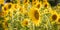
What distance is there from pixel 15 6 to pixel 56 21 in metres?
0.89

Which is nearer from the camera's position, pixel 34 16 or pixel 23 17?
pixel 34 16

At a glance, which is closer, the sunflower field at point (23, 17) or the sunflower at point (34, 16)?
the sunflower at point (34, 16)

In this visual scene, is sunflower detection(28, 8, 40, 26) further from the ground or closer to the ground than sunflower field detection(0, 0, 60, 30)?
further from the ground

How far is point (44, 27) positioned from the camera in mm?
3510

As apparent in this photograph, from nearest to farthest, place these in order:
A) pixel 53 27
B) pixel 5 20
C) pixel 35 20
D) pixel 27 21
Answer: pixel 35 20, pixel 27 21, pixel 53 27, pixel 5 20

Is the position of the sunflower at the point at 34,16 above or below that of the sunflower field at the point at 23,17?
above

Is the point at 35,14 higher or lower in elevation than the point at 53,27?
higher

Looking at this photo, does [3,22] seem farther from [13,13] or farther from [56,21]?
[56,21]

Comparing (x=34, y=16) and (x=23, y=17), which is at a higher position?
(x=34, y=16)

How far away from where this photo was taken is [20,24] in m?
3.92

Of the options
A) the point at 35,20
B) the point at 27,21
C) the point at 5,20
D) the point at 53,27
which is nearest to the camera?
the point at 35,20

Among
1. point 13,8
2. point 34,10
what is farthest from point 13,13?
point 34,10

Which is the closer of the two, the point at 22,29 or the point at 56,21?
the point at 56,21

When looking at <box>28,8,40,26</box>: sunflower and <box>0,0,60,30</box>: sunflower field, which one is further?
<box>0,0,60,30</box>: sunflower field
